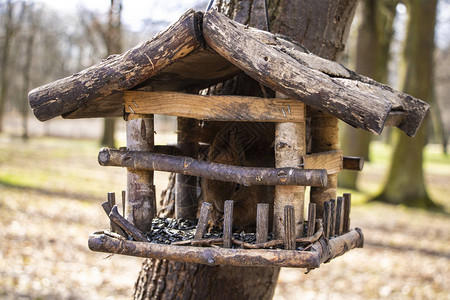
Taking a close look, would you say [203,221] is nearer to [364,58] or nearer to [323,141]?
[323,141]

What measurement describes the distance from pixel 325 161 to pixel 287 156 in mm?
430

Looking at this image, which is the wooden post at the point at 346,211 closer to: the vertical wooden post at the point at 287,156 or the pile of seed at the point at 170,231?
the vertical wooden post at the point at 287,156

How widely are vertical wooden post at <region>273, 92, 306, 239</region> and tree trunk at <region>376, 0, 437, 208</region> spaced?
9.79 m

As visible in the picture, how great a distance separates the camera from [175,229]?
3.03m

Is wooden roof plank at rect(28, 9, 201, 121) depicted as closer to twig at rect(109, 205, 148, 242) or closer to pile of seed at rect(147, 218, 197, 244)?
twig at rect(109, 205, 148, 242)

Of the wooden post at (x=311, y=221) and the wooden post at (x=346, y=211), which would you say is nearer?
the wooden post at (x=311, y=221)

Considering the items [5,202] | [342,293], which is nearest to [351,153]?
[342,293]

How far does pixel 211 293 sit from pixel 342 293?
3.89 metres

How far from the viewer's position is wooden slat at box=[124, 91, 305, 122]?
8.52 feet

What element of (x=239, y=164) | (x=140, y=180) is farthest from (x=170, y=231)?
(x=239, y=164)

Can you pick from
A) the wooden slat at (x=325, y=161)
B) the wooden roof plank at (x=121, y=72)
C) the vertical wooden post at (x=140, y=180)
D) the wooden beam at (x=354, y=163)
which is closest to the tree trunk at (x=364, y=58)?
the wooden beam at (x=354, y=163)

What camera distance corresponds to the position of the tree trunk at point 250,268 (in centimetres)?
344

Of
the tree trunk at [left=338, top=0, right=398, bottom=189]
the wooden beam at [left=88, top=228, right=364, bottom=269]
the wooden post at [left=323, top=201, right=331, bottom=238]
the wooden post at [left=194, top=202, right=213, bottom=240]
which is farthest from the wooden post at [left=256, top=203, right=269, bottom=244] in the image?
the tree trunk at [left=338, top=0, right=398, bottom=189]

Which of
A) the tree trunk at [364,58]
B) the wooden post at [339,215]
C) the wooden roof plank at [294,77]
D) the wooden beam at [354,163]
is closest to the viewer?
the wooden roof plank at [294,77]
